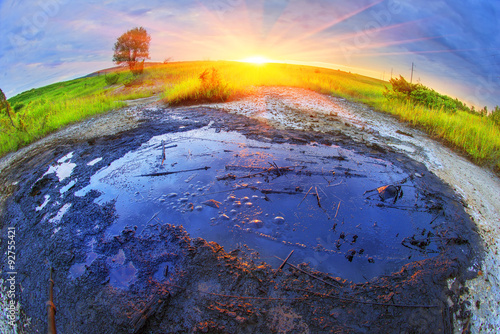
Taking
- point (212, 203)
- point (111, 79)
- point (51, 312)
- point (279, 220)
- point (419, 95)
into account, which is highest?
point (111, 79)

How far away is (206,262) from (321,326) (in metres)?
1.11

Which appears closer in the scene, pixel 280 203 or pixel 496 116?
pixel 280 203

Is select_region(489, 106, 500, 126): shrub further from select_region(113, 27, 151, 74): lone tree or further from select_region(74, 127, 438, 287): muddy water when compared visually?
select_region(113, 27, 151, 74): lone tree

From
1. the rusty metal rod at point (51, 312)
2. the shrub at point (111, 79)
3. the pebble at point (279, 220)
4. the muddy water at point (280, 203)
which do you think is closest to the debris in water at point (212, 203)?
the muddy water at point (280, 203)

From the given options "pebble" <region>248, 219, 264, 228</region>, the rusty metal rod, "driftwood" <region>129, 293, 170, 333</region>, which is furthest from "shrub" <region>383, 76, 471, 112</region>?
the rusty metal rod

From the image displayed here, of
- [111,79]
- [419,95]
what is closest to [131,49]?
[111,79]

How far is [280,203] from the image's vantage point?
3.07m

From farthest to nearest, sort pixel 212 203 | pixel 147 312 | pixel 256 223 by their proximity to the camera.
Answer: pixel 212 203 → pixel 256 223 → pixel 147 312

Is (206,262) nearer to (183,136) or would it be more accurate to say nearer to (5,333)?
(5,333)

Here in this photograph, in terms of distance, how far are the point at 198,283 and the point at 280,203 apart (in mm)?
1447

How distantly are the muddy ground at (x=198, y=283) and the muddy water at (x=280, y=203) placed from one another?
104mm

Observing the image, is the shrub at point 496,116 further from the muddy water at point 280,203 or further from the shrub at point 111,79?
the shrub at point 111,79

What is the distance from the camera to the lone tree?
19734 mm

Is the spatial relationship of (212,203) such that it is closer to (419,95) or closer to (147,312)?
(147,312)
